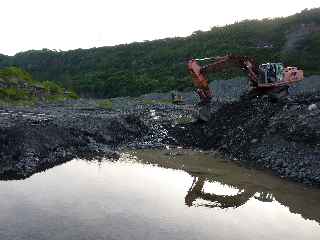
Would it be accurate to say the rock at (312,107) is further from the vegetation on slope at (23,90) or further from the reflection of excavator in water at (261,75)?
the vegetation on slope at (23,90)

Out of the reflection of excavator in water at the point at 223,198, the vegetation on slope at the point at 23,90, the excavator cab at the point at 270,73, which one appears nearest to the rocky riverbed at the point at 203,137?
the excavator cab at the point at 270,73

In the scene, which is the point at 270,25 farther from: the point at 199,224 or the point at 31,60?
the point at 199,224

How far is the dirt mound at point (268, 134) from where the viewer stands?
19406 mm

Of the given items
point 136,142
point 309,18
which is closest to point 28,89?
point 136,142

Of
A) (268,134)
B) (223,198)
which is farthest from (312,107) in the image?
(223,198)

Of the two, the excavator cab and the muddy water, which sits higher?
Answer: the excavator cab

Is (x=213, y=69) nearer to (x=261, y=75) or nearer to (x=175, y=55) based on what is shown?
(x=261, y=75)

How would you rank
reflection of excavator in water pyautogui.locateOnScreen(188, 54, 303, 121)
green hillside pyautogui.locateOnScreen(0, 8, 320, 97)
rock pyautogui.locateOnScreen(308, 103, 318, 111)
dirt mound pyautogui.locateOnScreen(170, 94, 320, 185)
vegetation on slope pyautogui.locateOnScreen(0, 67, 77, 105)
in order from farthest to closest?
green hillside pyautogui.locateOnScreen(0, 8, 320, 97), vegetation on slope pyautogui.locateOnScreen(0, 67, 77, 105), reflection of excavator in water pyautogui.locateOnScreen(188, 54, 303, 121), rock pyautogui.locateOnScreen(308, 103, 318, 111), dirt mound pyautogui.locateOnScreen(170, 94, 320, 185)

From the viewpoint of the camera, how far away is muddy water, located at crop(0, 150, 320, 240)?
12461 mm

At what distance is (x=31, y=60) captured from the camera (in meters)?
131

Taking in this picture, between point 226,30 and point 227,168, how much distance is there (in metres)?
83.4

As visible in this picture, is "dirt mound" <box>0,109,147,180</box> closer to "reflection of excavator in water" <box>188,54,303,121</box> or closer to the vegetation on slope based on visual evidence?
"reflection of excavator in water" <box>188,54,303,121</box>

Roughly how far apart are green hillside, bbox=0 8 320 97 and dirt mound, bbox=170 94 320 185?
37812 mm

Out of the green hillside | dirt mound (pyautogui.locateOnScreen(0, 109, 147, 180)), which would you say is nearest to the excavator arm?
dirt mound (pyautogui.locateOnScreen(0, 109, 147, 180))
